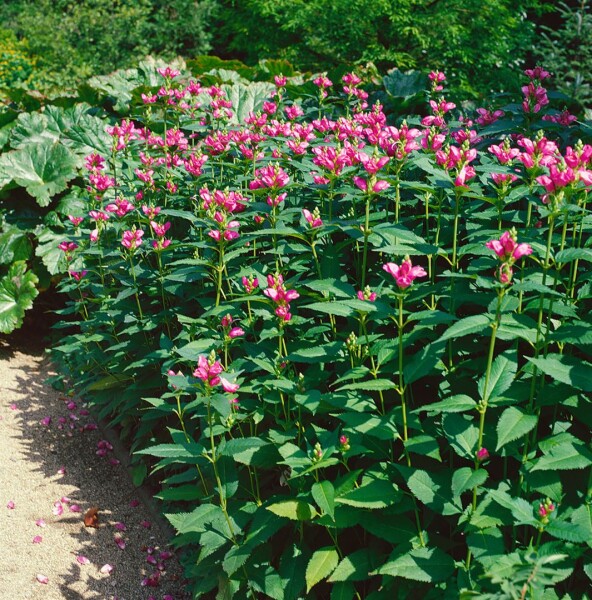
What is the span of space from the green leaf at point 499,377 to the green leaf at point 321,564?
0.63 metres

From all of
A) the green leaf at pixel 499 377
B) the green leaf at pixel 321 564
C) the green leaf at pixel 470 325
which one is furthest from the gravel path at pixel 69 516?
the green leaf at pixel 470 325

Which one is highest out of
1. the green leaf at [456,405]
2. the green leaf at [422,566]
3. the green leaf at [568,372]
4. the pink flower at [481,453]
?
the green leaf at [568,372]

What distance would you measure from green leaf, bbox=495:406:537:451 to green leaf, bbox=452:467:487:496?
0.07 meters

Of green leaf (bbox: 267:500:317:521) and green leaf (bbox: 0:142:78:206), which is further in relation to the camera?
green leaf (bbox: 0:142:78:206)

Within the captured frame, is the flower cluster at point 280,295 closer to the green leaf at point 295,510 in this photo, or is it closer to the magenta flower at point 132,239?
the green leaf at point 295,510

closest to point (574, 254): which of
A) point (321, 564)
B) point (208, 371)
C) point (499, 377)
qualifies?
point (499, 377)

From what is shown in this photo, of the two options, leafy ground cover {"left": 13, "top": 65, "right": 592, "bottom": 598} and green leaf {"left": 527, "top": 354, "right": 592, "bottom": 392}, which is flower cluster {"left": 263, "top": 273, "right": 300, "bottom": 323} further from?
green leaf {"left": 527, "top": 354, "right": 592, "bottom": 392}

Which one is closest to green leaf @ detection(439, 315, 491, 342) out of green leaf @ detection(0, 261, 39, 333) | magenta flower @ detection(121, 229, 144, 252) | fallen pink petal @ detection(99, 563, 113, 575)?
magenta flower @ detection(121, 229, 144, 252)

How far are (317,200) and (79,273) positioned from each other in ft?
3.80

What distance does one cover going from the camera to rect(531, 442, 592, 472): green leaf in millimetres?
1654

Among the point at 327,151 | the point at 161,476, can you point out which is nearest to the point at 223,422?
the point at 327,151

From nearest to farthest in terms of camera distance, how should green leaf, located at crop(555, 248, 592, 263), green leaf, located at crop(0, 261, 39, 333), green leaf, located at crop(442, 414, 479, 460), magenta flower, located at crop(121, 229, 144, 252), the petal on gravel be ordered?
1. green leaf, located at crop(555, 248, 592, 263)
2. green leaf, located at crop(442, 414, 479, 460)
3. magenta flower, located at crop(121, 229, 144, 252)
4. the petal on gravel
5. green leaf, located at crop(0, 261, 39, 333)

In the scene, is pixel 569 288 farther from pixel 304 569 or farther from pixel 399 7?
pixel 399 7

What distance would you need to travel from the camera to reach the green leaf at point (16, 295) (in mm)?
4398
